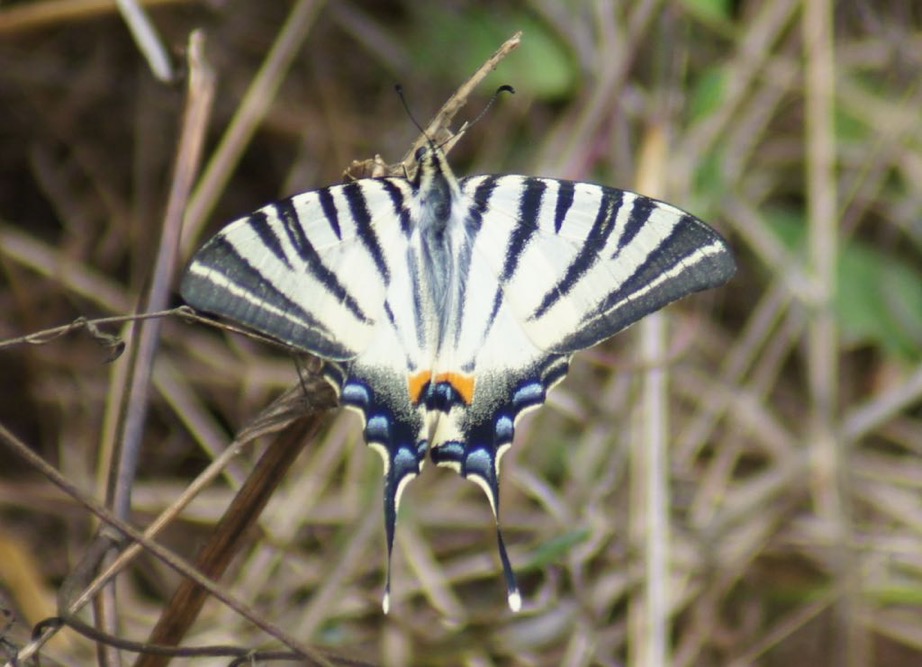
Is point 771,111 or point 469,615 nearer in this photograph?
point 469,615

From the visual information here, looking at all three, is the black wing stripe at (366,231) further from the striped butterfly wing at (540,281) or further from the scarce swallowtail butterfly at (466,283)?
the striped butterfly wing at (540,281)

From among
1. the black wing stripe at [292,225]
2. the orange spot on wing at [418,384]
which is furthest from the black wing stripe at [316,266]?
the orange spot on wing at [418,384]

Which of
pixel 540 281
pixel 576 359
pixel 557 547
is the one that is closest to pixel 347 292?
pixel 540 281

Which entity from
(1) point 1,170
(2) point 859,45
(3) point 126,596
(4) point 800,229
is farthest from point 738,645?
(1) point 1,170

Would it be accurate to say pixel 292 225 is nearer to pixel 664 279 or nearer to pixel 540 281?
pixel 540 281

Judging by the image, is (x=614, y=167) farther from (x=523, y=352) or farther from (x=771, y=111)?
(x=523, y=352)

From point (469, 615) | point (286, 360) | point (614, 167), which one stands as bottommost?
point (469, 615)
